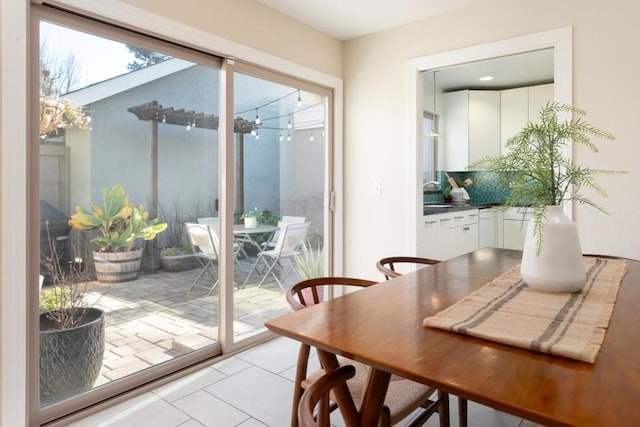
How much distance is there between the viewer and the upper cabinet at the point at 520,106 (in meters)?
5.00

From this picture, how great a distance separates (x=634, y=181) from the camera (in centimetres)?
249

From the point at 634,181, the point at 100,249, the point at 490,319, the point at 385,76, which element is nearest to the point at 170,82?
the point at 100,249

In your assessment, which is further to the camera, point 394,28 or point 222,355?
point 394,28

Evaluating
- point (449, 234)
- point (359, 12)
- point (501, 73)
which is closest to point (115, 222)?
point (359, 12)

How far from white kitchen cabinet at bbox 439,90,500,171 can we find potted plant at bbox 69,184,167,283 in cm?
410

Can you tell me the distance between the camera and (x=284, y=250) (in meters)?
3.39

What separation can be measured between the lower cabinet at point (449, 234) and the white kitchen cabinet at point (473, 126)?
0.87 metres

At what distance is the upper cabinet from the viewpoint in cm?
500

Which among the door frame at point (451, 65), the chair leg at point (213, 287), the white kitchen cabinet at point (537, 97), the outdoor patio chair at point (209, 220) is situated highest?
the white kitchen cabinet at point (537, 97)

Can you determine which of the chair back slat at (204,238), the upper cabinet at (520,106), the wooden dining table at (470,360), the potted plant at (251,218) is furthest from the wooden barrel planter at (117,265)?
the upper cabinet at (520,106)

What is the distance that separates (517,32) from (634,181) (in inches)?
49.8

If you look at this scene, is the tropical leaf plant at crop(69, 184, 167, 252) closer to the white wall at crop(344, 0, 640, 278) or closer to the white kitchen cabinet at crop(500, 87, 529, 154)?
the white wall at crop(344, 0, 640, 278)

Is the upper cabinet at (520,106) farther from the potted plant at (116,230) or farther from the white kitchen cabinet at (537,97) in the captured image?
the potted plant at (116,230)

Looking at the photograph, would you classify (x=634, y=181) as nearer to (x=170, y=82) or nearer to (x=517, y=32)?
(x=517, y=32)
